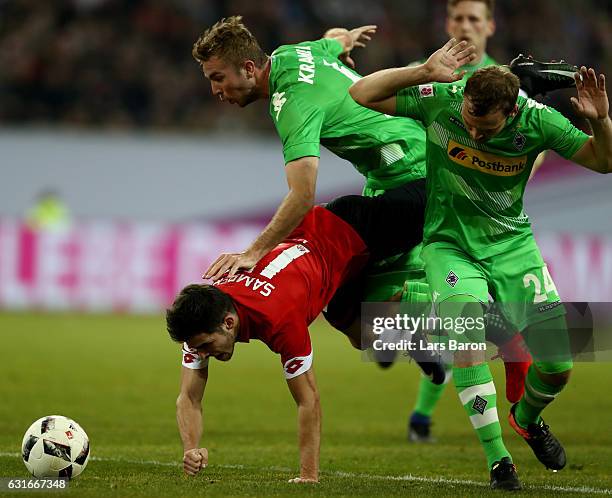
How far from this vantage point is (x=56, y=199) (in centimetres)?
2017

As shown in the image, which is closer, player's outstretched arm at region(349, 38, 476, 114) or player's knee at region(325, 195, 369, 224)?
player's outstretched arm at region(349, 38, 476, 114)

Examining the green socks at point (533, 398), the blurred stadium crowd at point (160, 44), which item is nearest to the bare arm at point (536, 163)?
the green socks at point (533, 398)

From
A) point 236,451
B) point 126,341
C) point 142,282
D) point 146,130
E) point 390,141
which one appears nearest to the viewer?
point 390,141

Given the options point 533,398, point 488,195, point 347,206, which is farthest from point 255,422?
point 488,195

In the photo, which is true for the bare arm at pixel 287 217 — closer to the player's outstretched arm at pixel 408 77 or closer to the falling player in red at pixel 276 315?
the falling player in red at pixel 276 315

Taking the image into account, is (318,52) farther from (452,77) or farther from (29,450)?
(29,450)

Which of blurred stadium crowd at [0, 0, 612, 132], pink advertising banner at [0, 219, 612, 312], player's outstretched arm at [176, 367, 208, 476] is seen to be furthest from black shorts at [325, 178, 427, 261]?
blurred stadium crowd at [0, 0, 612, 132]

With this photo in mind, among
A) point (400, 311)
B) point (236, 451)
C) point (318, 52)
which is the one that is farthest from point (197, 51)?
point (236, 451)

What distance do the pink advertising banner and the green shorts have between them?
12031 millimetres

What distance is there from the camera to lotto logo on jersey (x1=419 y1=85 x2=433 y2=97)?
6445 mm

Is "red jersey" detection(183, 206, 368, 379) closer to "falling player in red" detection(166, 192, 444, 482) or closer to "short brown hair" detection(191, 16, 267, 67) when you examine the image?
"falling player in red" detection(166, 192, 444, 482)

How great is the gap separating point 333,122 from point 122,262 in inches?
486

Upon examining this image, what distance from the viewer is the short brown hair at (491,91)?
5.98 meters

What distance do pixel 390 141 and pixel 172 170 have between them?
13965mm
